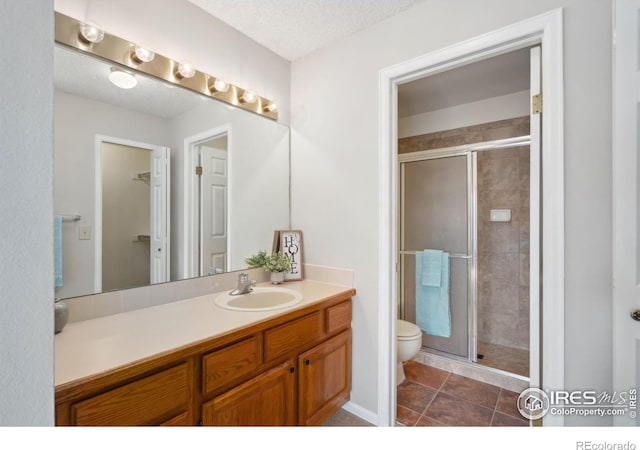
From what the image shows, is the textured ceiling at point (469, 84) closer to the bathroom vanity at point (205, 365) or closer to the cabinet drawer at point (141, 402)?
the bathroom vanity at point (205, 365)

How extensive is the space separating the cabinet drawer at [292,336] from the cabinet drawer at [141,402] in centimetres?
37

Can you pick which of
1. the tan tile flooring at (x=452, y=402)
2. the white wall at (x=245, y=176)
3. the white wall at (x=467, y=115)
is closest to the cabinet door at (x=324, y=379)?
the tan tile flooring at (x=452, y=402)

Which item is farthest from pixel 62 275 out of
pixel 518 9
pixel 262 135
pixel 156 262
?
pixel 518 9

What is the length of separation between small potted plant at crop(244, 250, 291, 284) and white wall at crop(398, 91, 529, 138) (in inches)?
77.0

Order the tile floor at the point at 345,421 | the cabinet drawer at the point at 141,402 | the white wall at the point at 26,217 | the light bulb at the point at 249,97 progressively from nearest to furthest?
1. the white wall at the point at 26,217
2. the cabinet drawer at the point at 141,402
3. the tile floor at the point at 345,421
4. the light bulb at the point at 249,97

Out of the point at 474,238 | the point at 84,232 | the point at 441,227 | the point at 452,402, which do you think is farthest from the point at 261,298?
the point at 474,238

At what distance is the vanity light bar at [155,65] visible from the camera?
1.20 m

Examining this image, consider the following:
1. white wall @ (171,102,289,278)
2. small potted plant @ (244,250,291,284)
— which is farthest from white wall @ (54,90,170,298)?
small potted plant @ (244,250,291,284)

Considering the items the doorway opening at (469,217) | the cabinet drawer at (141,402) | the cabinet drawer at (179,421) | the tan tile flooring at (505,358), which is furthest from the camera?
the doorway opening at (469,217)

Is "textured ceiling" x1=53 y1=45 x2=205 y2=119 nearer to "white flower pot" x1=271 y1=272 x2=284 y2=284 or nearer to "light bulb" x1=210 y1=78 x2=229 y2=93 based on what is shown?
"light bulb" x1=210 y1=78 x2=229 y2=93

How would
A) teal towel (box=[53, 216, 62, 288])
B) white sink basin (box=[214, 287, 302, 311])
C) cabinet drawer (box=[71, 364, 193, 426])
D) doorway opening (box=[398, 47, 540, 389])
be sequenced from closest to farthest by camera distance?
cabinet drawer (box=[71, 364, 193, 426])
teal towel (box=[53, 216, 62, 288])
white sink basin (box=[214, 287, 302, 311])
doorway opening (box=[398, 47, 540, 389])

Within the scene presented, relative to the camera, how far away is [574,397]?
1.18 metres

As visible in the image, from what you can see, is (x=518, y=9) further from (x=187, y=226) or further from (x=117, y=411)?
(x=117, y=411)

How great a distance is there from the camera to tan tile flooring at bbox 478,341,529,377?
2297 millimetres
